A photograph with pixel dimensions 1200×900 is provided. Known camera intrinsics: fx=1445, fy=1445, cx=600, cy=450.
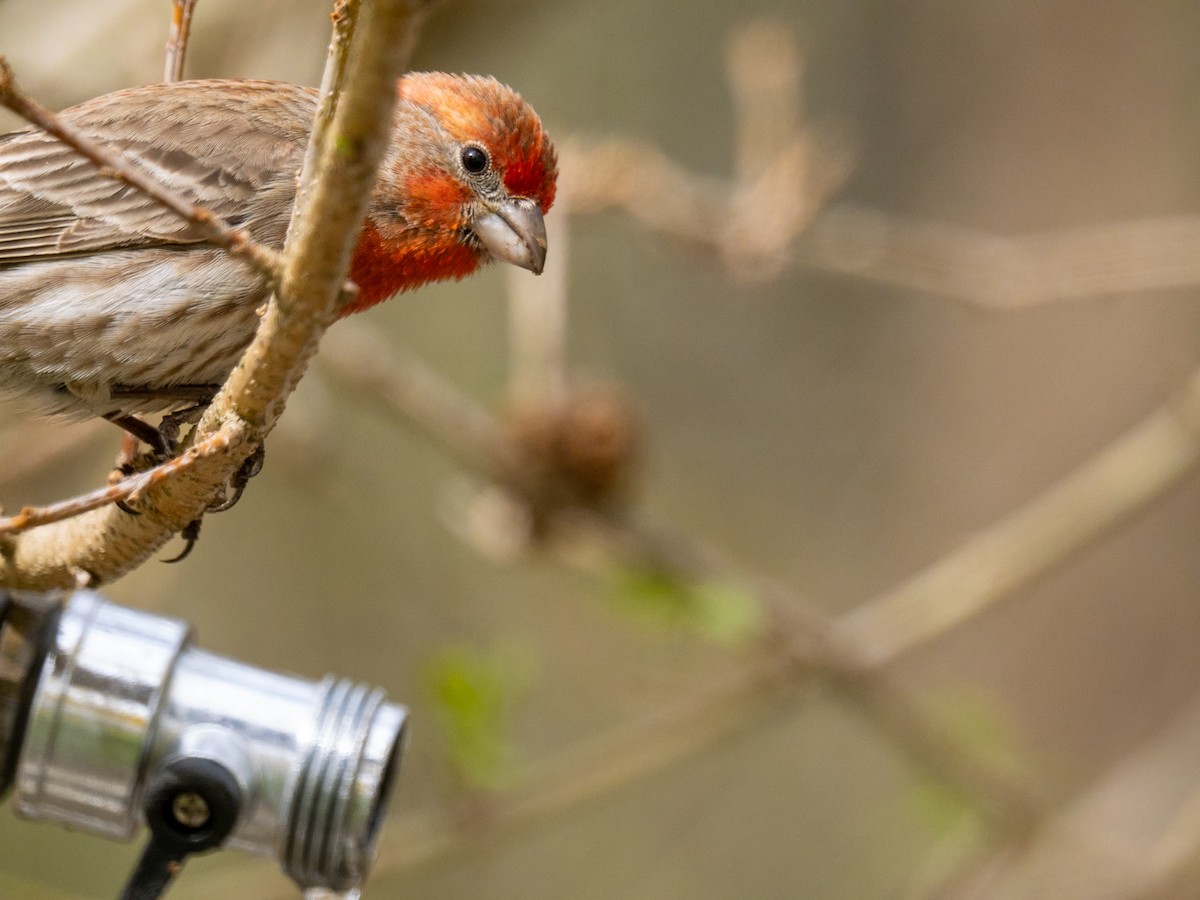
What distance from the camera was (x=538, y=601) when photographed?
345 inches

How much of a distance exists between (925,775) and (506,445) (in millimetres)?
2118

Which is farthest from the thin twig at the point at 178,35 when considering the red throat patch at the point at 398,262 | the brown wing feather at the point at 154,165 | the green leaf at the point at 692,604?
the green leaf at the point at 692,604

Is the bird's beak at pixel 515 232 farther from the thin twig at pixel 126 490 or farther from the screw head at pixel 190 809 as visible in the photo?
the screw head at pixel 190 809

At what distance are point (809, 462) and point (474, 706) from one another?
15.1ft

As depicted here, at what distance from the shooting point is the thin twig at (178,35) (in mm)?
3131

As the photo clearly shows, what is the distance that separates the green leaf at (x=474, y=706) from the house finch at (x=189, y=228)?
1.42 meters

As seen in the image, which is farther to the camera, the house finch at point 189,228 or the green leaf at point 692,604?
the green leaf at point 692,604

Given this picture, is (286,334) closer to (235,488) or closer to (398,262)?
(235,488)

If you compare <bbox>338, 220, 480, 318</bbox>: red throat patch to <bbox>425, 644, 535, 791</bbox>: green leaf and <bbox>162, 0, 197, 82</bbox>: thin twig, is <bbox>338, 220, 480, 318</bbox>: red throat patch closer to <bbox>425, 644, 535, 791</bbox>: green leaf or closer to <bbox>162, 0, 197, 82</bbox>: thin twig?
<bbox>162, 0, 197, 82</bbox>: thin twig

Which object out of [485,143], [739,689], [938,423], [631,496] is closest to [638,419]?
[631,496]

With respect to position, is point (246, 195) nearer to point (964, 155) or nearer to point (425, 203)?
point (425, 203)

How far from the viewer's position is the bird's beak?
3.39m

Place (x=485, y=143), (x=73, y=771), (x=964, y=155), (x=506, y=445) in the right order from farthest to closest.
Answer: (x=964, y=155), (x=506, y=445), (x=485, y=143), (x=73, y=771)

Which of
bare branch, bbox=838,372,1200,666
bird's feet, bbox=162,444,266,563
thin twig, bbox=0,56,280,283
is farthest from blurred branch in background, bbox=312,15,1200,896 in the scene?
thin twig, bbox=0,56,280,283
